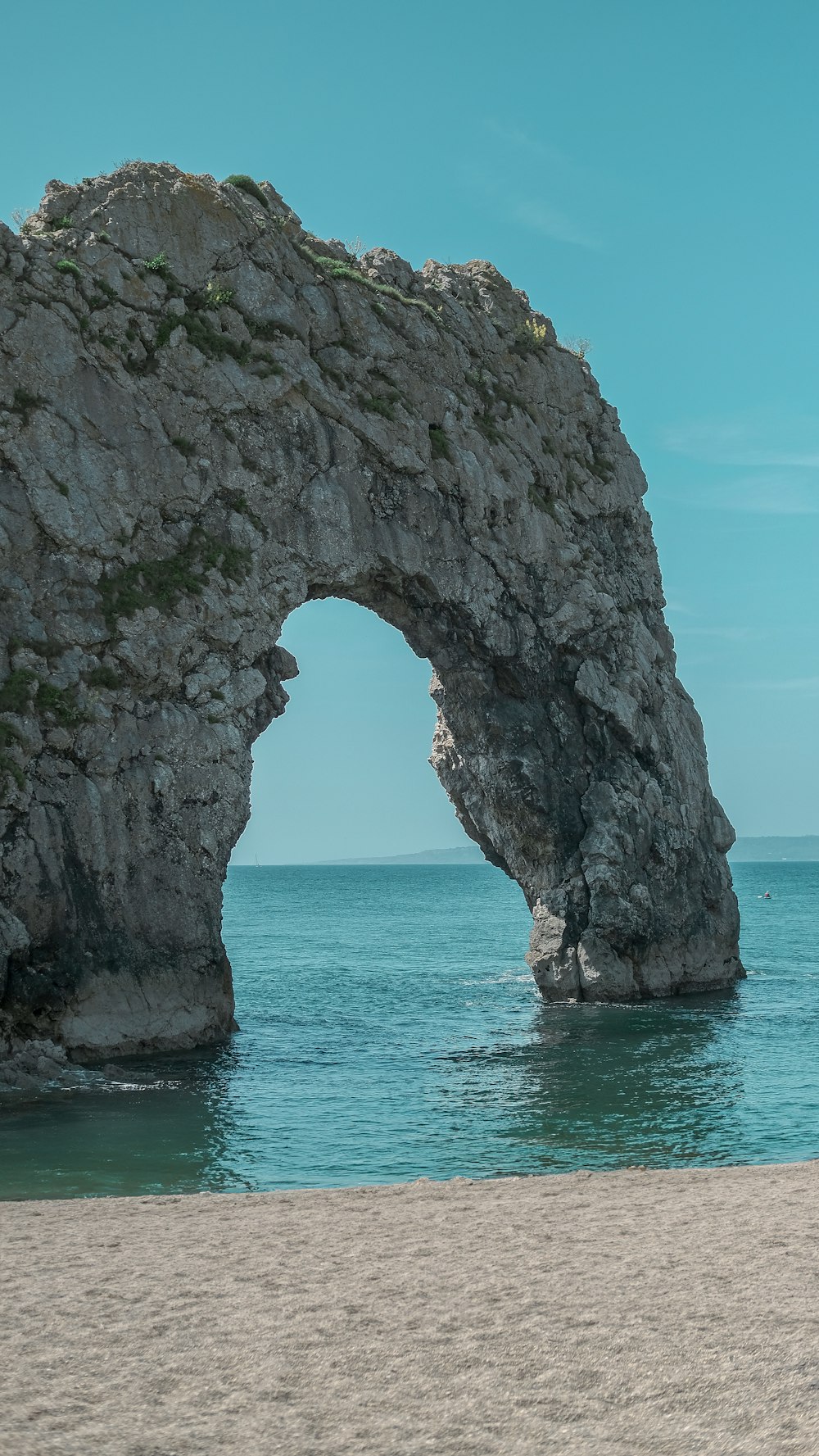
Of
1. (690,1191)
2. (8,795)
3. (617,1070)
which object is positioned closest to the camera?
(690,1191)

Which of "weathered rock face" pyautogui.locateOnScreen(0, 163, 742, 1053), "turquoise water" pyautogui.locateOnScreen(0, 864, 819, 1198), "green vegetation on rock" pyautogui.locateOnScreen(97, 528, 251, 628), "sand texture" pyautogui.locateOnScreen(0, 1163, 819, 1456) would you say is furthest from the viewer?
"green vegetation on rock" pyautogui.locateOnScreen(97, 528, 251, 628)

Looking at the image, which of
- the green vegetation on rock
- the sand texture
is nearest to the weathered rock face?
the green vegetation on rock

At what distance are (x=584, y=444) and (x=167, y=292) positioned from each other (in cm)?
1681

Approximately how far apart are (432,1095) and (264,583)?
47.2ft

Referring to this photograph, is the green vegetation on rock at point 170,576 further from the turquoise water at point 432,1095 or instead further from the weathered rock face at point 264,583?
the turquoise water at point 432,1095

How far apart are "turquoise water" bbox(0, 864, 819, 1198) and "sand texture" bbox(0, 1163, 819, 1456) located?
3.88m

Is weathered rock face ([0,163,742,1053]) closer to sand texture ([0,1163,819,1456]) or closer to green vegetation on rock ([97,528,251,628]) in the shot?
green vegetation on rock ([97,528,251,628])

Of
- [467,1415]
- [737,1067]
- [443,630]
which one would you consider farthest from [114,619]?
[467,1415]

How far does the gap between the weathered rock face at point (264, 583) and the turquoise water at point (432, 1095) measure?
3.01 metres

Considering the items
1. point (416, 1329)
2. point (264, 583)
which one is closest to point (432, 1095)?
point (264, 583)

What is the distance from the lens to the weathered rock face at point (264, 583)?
2761 centimetres

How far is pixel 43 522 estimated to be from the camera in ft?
91.1

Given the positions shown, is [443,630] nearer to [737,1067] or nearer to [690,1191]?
[737,1067]

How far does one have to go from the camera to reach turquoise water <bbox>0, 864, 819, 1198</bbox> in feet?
63.0
